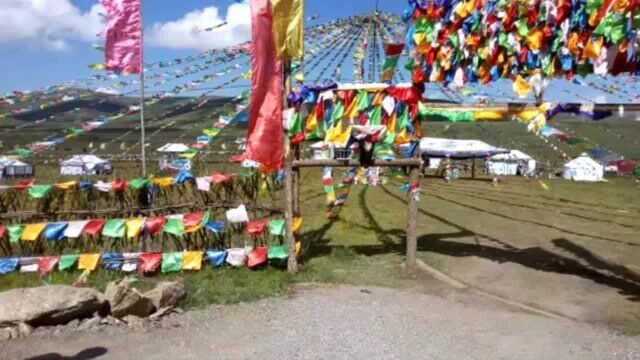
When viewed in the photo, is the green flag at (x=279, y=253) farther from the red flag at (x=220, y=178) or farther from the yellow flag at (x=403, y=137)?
the yellow flag at (x=403, y=137)

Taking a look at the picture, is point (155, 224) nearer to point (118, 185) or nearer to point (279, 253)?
point (118, 185)

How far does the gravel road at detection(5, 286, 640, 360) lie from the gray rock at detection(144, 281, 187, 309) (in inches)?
13.6

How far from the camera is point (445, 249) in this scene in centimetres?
1406

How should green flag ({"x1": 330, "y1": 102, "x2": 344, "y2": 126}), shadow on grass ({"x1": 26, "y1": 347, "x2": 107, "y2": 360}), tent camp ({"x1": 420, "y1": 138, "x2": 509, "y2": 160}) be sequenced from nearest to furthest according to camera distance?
shadow on grass ({"x1": 26, "y1": 347, "x2": 107, "y2": 360}) → green flag ({"x1": 330, "y1": 102, "x2": 344, "y2": 126}) → tent camp ({"x1": 420, "y1": 138, "x2": 509, "y2": 160})

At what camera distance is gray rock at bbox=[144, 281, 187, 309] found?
913cm

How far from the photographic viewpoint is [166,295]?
9250 mm

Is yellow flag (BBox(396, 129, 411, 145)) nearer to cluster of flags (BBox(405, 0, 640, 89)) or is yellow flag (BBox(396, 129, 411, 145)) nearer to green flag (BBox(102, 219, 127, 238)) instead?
cluster of flags (BBox(405, 0, 640, 89))

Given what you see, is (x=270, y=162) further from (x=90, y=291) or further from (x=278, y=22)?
(x=90, y=291)

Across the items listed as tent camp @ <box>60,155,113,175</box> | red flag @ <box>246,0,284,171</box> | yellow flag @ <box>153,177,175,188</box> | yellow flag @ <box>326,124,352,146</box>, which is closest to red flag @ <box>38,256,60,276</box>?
yellow flag @ <box>153,177,175,188</box>

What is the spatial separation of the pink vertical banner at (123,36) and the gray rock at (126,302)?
17.4 ft

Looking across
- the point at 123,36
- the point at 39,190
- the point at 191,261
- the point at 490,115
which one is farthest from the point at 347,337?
the point at 123,36

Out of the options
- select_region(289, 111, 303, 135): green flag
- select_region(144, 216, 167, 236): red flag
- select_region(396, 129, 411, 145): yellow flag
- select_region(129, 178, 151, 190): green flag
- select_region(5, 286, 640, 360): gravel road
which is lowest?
select_region(5, 286, 640, 360): gravel road

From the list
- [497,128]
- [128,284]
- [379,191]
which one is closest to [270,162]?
[128,284]

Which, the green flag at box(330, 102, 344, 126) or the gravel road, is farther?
the green flag at box(330, 102, 344, 126)
